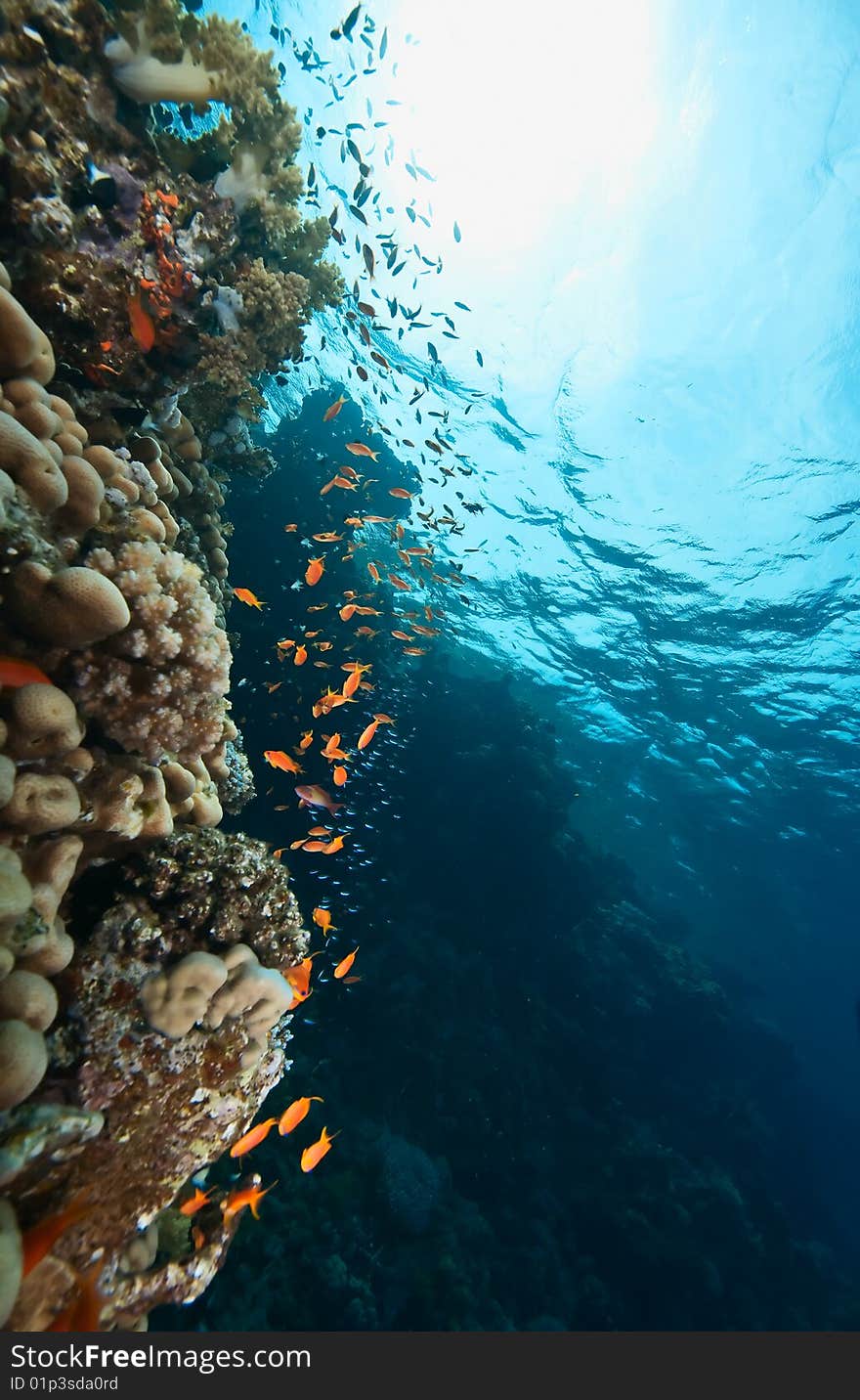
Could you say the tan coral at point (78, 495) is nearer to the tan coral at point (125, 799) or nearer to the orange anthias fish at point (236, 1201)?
the tan coral at point (125, 799)

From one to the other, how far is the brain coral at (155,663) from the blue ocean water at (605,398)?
25.7ft

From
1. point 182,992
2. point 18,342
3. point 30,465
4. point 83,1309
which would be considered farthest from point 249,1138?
point 18,342

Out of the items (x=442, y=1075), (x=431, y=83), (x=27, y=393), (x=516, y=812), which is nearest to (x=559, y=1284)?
(x=442, y=1075)

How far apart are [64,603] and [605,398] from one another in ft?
53.1

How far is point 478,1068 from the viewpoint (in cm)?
1450

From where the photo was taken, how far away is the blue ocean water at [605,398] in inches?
410

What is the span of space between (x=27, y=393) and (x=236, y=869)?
3163mm

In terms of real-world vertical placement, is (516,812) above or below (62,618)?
above

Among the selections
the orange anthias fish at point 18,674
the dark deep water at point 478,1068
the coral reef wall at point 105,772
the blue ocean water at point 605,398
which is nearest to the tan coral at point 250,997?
the coral reef wall at point 105,772

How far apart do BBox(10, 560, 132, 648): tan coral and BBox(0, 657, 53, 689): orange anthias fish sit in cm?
20

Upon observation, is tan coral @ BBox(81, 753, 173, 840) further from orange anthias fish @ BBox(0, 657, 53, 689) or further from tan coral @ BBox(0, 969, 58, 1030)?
tan coral @ BBox(0, 969, 58, 1030)

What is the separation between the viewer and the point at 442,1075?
45.9 ft

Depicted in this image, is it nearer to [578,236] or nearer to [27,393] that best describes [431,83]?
[578,236]

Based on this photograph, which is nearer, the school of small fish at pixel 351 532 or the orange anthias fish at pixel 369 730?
the orange anthias fish at pixel 369 730
